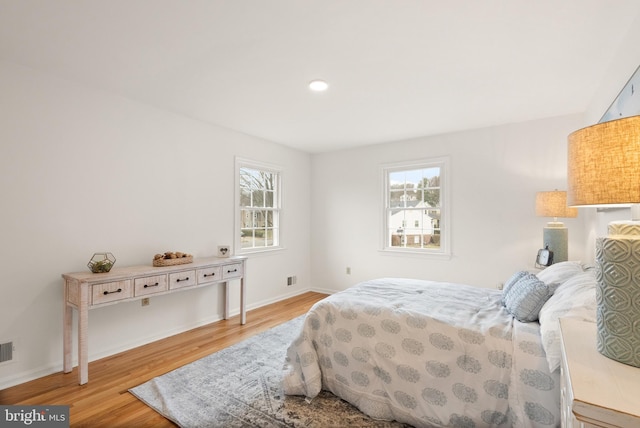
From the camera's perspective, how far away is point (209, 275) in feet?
11.0

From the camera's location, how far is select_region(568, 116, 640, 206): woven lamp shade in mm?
869

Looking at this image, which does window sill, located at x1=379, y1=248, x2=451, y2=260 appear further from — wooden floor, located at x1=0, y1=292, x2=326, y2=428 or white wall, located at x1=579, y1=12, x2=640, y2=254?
wooden floor, located at x1=0, y1=292, x2=326, y2=428

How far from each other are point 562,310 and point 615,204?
0.88m

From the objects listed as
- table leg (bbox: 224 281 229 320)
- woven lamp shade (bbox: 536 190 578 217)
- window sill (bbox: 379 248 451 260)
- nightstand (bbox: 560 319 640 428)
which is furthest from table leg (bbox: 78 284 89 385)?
woven lamp shade (bbox: 536 190 578 217)

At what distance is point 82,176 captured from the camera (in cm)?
279

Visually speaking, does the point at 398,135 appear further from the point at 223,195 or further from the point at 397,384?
the point at 397,384

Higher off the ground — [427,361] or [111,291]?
[111,291]

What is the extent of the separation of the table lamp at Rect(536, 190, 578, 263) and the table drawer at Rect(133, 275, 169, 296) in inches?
151

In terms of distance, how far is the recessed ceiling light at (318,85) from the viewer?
2.71 meters

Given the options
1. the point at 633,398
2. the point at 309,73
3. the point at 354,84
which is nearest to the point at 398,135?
the point at 354,84

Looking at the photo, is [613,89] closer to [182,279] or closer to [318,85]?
[318,85]

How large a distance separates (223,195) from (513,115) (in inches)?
142

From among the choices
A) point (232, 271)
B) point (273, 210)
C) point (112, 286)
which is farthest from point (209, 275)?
point (273, 210)

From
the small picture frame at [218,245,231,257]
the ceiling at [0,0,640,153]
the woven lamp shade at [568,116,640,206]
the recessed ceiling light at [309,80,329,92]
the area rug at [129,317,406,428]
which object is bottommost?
the area rug at [129,317,406,428]
